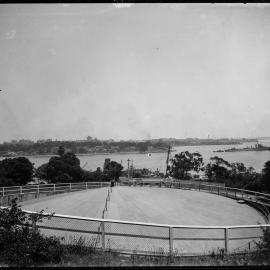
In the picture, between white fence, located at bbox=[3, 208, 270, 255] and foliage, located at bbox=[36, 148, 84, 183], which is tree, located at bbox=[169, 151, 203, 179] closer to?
foliage, located at bbox=[36, 148, 84, 183]

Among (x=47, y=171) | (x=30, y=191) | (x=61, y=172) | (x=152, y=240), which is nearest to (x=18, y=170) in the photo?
(x=47, y=171)

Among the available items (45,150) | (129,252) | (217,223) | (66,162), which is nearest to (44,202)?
(217,223)

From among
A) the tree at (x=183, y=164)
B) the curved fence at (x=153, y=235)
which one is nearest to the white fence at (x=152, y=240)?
the curved fence at (x=153, y=235)

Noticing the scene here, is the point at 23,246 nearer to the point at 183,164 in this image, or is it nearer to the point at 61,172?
the point at 61,172

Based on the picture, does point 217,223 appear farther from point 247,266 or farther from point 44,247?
point 44,247

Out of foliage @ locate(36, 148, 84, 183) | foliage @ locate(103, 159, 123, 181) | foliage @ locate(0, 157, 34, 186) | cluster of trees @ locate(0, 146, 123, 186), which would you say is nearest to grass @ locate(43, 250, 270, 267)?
cluster of trees @ locate(0, 146, 123, 186)

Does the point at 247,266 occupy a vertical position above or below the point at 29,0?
below
